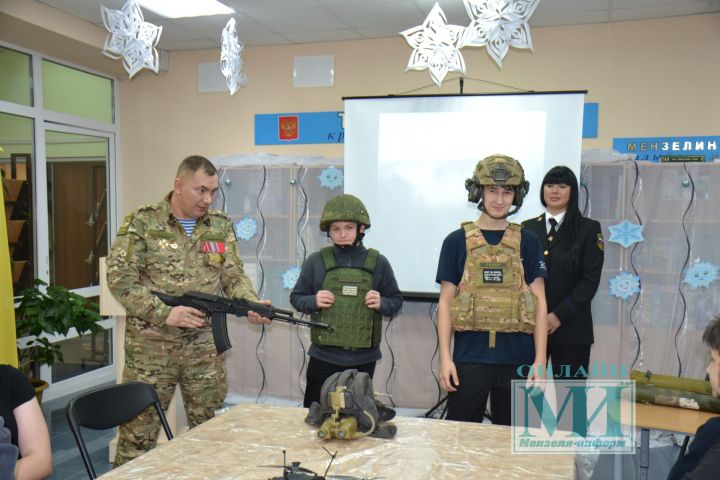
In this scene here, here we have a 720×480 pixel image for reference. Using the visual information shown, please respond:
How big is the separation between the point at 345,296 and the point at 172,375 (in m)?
0.85

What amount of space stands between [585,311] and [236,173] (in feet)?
9.67

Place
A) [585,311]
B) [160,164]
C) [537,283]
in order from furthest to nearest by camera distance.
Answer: [160,164] → [585,311] → [537,283]

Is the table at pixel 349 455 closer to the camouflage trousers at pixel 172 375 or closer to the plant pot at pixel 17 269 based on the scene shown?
the camouflage trousers at pixel 172 375

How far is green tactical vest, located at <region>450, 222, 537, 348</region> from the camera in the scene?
2336mm

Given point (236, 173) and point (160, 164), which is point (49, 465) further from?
point (160, 164)

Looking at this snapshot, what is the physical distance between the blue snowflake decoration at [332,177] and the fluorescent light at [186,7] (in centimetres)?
140

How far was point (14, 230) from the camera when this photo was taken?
14.9ft

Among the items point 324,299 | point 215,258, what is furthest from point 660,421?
point 215,258

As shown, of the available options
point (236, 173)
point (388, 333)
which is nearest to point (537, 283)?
point (388, 333)

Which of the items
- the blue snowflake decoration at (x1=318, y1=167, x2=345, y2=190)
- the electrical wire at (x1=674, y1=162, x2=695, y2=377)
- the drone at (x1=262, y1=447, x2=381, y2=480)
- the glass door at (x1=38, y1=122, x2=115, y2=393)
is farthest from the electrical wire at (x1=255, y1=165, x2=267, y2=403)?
the drone at (x1=262, y1=447, x2=381, y2=480)

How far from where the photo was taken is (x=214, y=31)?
16.1ft

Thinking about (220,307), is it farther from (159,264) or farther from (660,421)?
(660,421)

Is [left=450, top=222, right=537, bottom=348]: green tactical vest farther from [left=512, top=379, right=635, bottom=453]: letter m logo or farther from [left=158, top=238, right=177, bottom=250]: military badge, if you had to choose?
[left=158, top=238, right=177, bottom=250]: military badge

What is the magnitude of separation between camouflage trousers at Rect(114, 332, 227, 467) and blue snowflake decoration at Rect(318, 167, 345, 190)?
218 cm
